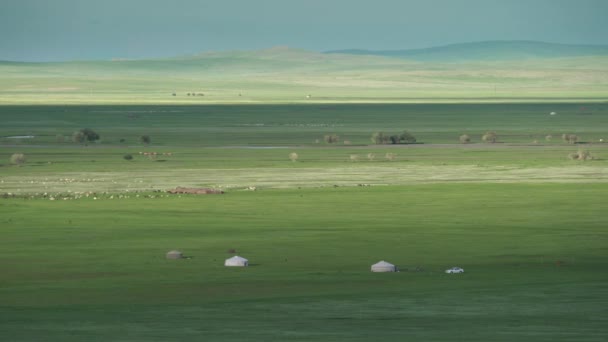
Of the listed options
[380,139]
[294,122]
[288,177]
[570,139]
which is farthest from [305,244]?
[294,122]

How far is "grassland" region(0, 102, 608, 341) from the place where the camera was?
26266 millimetres

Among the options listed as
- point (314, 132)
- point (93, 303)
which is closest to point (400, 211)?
point (93, 303)

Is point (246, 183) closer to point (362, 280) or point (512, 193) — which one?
point (512, 193)

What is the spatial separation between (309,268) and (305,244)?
5666mm

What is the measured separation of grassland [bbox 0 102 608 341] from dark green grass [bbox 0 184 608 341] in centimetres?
8

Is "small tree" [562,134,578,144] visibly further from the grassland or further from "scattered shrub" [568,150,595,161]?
"scattered shrub" [568,150,595,161]

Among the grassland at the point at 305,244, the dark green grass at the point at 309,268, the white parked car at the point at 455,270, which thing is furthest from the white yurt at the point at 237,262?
the white parked car at the point at 455,270

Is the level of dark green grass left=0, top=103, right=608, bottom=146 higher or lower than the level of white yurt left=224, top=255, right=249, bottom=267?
higher

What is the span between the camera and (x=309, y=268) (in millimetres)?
35812

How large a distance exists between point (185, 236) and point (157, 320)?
1742cm

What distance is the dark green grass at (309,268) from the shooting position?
25656mm

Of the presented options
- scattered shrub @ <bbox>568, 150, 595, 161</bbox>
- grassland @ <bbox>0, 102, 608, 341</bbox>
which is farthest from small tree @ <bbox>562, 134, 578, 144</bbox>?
scattered shrub @ <bbox>568, 150, 595, 161</bbox>

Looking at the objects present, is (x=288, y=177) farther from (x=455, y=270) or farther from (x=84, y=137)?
(x=84, y=137)

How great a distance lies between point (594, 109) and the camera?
17512 centimetres
